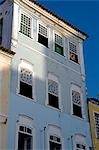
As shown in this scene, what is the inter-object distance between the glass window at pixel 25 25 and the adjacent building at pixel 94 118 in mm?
5678

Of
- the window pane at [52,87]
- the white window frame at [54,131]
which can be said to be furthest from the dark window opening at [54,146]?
the window pane at [52,87]

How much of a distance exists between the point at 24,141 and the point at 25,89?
8.73 ft

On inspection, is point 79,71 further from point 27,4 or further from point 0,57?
point 0,57

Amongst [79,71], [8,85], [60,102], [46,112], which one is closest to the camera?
[8,85]

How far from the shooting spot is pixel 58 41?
2242 centimetres

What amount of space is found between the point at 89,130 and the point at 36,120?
14.6 ft

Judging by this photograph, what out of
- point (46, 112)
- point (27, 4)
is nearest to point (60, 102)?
point (46, 112)

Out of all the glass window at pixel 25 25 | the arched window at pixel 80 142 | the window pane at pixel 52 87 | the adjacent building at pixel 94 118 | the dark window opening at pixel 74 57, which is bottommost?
the arched window at pixel 80 142

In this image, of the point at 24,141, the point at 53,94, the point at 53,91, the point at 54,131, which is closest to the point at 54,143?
the point at 54,131

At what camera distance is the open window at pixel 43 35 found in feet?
69.4

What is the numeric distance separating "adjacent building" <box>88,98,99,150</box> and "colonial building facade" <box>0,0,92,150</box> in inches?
21.7

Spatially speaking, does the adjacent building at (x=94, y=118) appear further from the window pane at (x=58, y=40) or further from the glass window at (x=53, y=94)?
the window pane at (x=58, y=40)

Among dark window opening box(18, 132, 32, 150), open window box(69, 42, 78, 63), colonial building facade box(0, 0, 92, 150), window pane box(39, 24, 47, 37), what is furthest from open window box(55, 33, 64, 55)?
dark window opening box(18, 132, 32, 150)

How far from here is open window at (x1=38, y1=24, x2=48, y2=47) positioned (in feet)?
69.4
